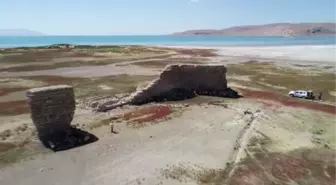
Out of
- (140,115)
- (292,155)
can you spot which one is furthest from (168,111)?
(292,155)

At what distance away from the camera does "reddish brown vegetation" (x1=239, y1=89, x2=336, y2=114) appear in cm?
3344

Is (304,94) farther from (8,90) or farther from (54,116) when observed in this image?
(8,90)

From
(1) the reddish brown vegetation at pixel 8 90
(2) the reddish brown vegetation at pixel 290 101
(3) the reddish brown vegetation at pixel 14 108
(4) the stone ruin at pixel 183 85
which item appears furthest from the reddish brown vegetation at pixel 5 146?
(2) the reddish brown vegetation at pixel 290 101

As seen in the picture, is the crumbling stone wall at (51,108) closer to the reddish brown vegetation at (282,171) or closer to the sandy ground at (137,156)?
the sandy ground at (137,156)

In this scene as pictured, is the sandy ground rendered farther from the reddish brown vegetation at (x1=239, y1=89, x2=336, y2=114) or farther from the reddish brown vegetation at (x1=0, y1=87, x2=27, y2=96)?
Answer: the reddish brown vegetation at (x1=0, y1=87, x2=27, y2=96)

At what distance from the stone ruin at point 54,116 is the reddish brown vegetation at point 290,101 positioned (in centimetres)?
1969

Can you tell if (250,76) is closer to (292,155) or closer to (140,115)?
(140,115)

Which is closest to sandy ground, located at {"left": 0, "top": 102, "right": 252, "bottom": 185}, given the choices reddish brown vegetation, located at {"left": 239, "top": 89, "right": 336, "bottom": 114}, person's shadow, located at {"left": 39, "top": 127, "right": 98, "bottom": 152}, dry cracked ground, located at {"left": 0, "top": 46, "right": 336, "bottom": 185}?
dry cracked ground, located at {"left": 0, "top": 46, "right": 336, "bottom": 185}

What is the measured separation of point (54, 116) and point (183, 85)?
1644cm

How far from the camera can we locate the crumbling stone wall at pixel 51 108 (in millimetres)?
23609

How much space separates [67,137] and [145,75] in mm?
32366

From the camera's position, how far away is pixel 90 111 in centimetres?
3225

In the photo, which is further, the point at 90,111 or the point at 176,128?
the point at 90,111

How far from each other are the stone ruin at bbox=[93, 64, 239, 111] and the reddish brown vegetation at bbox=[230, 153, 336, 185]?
51.2ft
